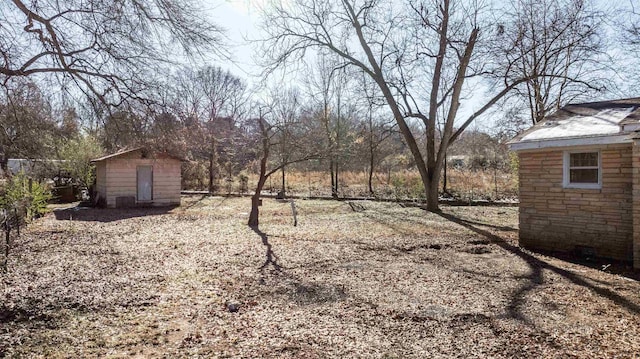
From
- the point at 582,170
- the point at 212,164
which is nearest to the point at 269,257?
the point at 582,170

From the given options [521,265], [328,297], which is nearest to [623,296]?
[521,265]

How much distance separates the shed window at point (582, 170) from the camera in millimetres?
7035

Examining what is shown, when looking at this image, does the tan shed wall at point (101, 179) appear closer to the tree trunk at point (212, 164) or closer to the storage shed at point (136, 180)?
the storage shed at point (136, 180)

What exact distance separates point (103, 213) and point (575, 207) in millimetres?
14013

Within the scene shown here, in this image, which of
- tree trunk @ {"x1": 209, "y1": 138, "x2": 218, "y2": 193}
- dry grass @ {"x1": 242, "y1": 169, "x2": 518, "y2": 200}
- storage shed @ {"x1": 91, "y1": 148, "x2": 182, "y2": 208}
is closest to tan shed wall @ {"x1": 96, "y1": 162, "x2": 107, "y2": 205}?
storage shed @ {"x1": 91, "y1": 148, "x2": 182, "y2": 208}

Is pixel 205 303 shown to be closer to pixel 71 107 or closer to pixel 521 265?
pixel 71 107

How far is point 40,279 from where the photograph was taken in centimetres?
547

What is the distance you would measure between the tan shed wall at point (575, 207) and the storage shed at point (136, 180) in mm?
12247

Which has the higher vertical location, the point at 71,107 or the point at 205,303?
the point at 71,107

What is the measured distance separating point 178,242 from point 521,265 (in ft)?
23.0

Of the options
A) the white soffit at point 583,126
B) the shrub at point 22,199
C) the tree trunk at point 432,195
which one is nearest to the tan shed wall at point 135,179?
the shrub at point 22,199

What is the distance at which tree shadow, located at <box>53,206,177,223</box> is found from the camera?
12.1 m

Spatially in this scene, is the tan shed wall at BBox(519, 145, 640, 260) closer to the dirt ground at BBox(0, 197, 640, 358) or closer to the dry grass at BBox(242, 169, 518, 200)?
the dirt ground at BBox(0, 197, 640, 358)

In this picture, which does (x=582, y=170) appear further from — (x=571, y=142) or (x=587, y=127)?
(x=587, y=127)
